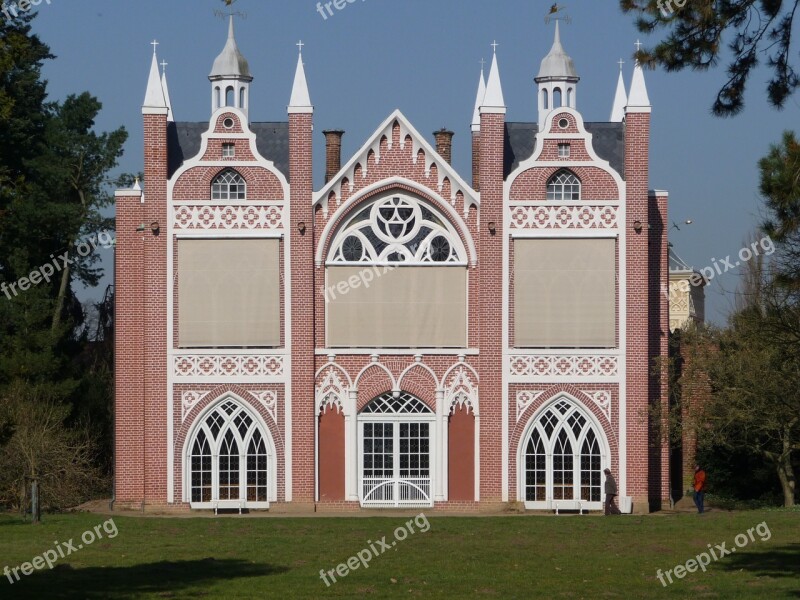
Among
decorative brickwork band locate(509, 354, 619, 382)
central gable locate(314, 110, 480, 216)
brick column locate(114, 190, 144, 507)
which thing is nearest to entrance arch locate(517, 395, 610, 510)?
decorative brickwork band locate(509, 354, 619, 382)

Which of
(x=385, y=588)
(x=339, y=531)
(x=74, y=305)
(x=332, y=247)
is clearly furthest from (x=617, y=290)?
(x=74, y=305)

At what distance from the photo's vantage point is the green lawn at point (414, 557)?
2569 cm

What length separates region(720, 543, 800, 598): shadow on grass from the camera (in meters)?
27.8

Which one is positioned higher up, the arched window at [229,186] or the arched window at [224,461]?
the arched window at [229,186]

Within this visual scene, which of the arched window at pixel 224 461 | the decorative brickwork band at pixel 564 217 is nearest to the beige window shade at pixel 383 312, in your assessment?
the decorative brickwork band at pixel 564 217

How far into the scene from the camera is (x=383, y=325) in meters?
41.9

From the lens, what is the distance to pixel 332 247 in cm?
4194

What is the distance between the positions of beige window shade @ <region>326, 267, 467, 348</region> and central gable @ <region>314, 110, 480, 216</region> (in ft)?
6.43

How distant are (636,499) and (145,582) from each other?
18.8 m

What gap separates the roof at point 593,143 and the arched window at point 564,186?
108 cm

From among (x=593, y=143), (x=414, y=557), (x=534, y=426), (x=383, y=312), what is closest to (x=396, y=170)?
(x=383, y=312)

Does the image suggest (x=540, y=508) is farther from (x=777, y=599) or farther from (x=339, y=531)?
(x=777, y=599)

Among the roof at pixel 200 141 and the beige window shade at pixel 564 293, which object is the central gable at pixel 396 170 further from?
the beige window shade at pixel 564 293

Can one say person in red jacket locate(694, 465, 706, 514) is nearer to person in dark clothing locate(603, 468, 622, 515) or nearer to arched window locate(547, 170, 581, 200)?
person in dark clothing locate(603, 468, 622, 515)
